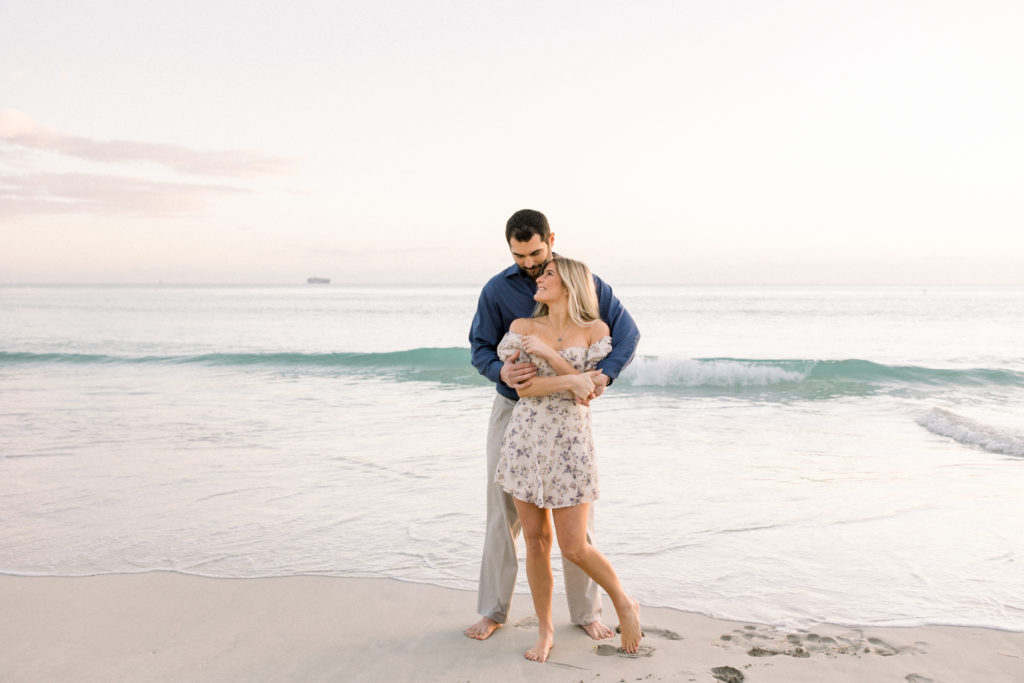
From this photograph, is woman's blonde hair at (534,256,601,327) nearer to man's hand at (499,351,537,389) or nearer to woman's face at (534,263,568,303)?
woman's face at (534,263,568,303)

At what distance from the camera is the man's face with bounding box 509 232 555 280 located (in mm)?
3232

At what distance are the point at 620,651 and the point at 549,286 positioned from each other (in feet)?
5.36

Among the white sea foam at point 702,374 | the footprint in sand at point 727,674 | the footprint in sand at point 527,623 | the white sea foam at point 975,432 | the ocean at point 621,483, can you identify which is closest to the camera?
the footprint in sand at point 727,674

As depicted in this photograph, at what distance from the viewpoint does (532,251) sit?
10.7 feet

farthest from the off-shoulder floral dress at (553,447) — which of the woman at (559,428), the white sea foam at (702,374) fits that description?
the white sea foam at (702,374)

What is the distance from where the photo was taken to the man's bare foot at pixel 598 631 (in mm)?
3551

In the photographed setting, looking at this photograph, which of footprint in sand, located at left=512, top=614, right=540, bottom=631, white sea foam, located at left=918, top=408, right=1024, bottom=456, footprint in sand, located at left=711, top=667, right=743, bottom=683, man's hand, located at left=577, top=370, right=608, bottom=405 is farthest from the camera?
white sea foam, located at left=918, top=408, right=1024, bottom=456

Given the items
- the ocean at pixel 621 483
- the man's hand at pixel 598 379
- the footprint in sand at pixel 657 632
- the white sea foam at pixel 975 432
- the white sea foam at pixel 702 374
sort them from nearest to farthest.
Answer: the man's hand at pixel 598 379, the footprint in sand at pixel 657 632, the ocean at pixel 621 483, the white sea foam at pixel 975 432, the white sea foam at pixel 702 374

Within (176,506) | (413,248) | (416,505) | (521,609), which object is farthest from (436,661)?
(413,248)

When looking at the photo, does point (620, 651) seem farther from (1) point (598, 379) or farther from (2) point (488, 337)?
(2) point (488, 337)

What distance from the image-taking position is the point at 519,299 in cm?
353

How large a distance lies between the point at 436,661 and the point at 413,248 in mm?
54208

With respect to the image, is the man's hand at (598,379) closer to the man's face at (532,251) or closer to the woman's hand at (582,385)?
the woman's hand at (582,385)

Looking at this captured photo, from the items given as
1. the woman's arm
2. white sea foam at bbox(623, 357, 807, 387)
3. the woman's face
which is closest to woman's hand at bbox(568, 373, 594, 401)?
the woman's arm
